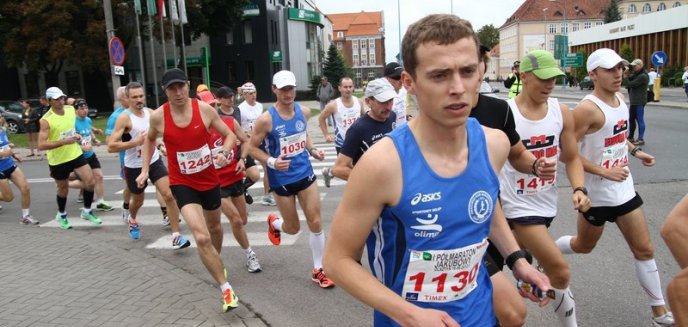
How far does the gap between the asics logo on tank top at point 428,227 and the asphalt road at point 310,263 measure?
8.56 feet

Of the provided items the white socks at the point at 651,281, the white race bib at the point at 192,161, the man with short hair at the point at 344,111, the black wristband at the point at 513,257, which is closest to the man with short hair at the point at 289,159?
the white race bib at the point at 192,161

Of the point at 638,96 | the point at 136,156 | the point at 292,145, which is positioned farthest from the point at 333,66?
the point at 292,145

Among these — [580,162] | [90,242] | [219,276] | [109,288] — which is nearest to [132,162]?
[90,242]

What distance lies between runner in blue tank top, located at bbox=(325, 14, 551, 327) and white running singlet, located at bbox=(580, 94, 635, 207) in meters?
2.48

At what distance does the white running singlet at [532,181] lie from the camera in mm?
3918

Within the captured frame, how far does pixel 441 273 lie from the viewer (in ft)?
6.76

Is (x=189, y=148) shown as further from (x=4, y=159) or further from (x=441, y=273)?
(x=4, y=159)

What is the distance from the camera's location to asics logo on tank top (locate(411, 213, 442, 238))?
1.93 meters

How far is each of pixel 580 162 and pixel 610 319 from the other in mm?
1225

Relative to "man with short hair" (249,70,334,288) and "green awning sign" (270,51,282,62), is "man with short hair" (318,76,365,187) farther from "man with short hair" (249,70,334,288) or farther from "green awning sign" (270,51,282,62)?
"green awning sign" (270,51,282,62)

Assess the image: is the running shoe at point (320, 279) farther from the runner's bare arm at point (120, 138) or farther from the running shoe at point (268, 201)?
the running shoe at point (268, 201)

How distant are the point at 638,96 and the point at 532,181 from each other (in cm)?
1148

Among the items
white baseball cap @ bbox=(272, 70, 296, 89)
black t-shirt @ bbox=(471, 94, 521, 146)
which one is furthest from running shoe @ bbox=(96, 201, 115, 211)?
black t-shirt @ bbox=(471, 94, 521, 146)

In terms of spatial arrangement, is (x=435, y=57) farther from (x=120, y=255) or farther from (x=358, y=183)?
(x=120, y=255)
